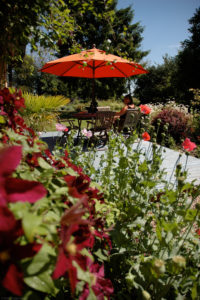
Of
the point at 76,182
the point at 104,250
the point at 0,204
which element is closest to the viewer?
the point at 0,204

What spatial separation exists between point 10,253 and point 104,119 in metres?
5.24

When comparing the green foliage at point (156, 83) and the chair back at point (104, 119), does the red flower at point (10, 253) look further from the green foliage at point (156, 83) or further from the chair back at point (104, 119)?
the green foliage at point (156, 83)

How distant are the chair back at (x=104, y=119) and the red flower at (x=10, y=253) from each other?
5006 mm

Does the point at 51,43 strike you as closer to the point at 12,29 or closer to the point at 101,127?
the point at 12,29

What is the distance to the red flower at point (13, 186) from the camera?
379 mm

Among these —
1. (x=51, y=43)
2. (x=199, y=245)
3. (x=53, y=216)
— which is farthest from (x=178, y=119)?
(x=53, y=216)

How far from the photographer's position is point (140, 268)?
3.25ft

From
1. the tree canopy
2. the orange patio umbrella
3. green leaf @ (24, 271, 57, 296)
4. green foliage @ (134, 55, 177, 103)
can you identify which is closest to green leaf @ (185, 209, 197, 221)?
green leaf @ (24, 271, 57, 296)

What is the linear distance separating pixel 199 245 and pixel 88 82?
A: 803 inches

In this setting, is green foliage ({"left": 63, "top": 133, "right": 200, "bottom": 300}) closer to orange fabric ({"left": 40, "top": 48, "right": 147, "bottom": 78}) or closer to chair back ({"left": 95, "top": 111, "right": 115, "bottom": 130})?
chair back ({"left": 95, "top": 111, "right": 115, "bottom": 130})

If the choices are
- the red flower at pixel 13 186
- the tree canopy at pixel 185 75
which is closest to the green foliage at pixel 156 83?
the tree canopy at pixel 185 75

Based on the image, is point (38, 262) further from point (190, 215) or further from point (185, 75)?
point (185, 75)

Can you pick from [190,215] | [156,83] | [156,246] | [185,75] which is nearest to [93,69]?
[156,246]

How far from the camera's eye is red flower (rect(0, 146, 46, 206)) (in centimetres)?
38
